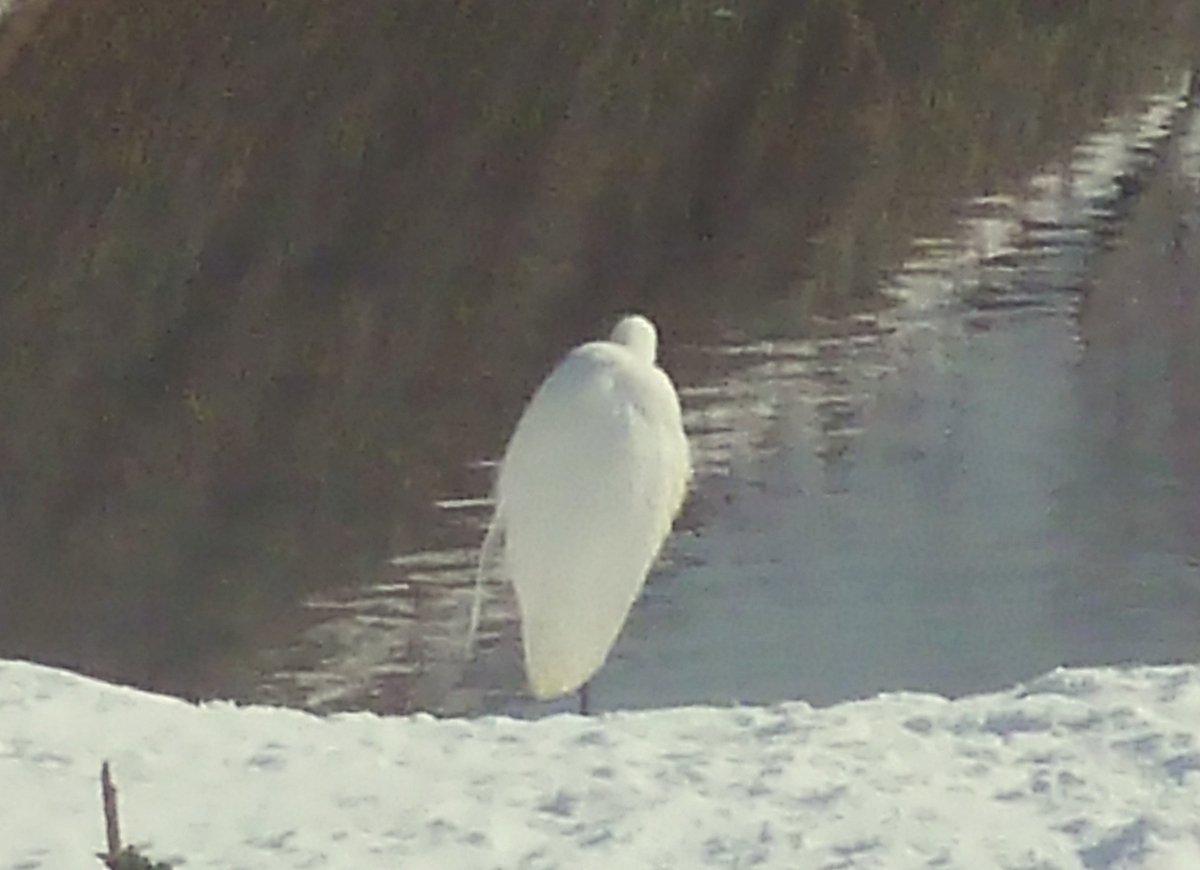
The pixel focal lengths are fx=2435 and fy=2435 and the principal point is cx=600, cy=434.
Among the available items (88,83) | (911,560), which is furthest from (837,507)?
(88,83)

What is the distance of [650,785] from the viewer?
4508 mm

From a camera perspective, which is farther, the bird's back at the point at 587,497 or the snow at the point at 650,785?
the bird's back at the point at 587,497

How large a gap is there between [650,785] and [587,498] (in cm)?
100

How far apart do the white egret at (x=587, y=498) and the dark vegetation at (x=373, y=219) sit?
257cm

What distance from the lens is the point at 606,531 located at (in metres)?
5.40

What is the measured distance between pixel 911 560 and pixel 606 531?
282 cm

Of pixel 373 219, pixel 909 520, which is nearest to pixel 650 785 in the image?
pixel 909 520

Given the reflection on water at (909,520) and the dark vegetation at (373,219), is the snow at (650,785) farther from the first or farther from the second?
the dark vegetation at (373,219)

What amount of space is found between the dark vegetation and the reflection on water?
52 centimetres

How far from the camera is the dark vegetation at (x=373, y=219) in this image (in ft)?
29.9

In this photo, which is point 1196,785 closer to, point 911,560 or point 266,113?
point 911,560

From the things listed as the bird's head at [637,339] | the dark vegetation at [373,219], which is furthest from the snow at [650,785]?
the dark vegetation at [373,219]

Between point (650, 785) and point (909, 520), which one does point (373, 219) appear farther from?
point (650, 785)

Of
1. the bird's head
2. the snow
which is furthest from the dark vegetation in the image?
the snow
